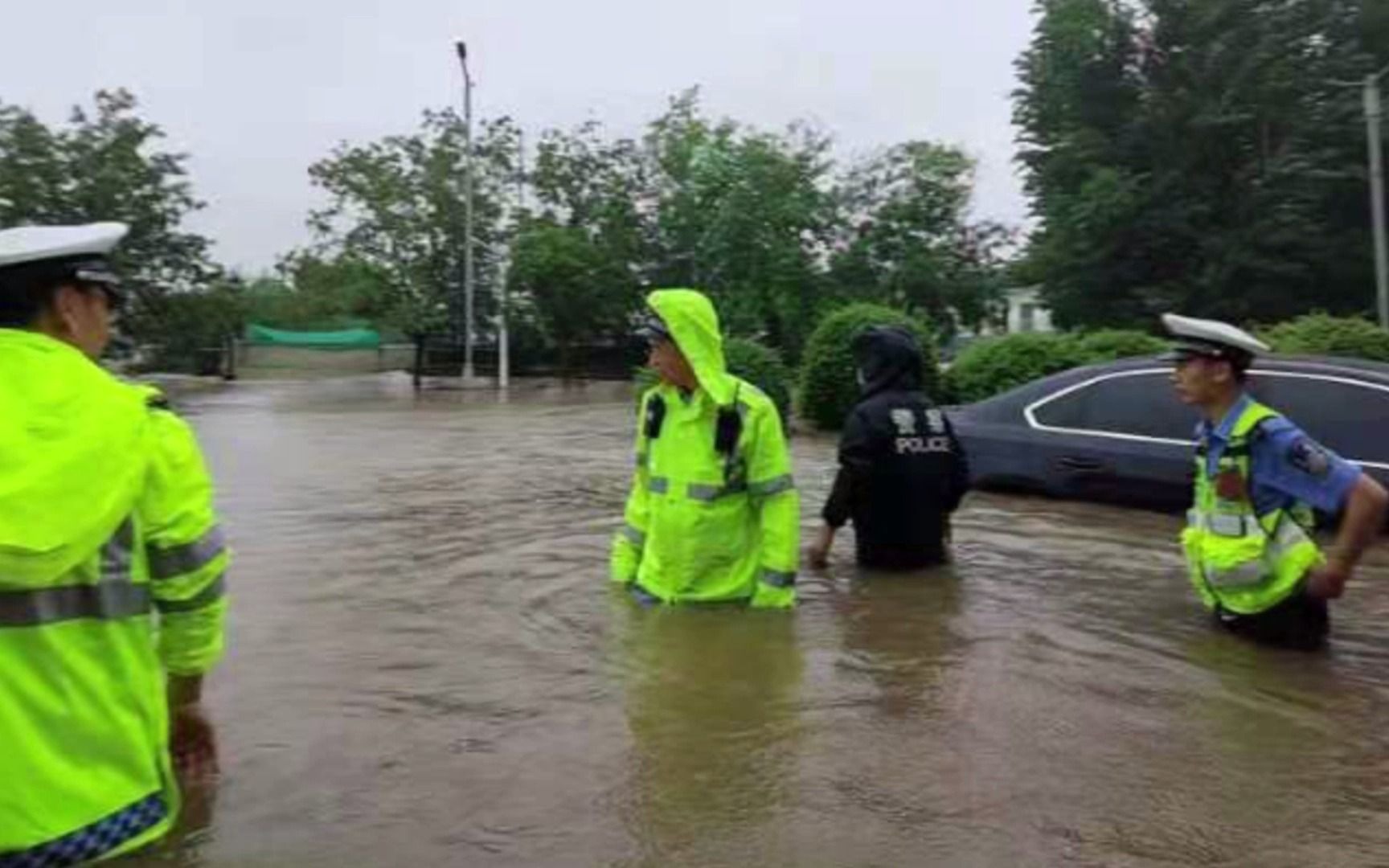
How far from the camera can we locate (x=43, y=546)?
2164 millimetres

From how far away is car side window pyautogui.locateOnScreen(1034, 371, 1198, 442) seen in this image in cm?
901

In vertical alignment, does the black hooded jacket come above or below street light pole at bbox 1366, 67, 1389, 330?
below

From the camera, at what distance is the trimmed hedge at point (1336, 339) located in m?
12.7

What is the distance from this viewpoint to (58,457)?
7.17 feet

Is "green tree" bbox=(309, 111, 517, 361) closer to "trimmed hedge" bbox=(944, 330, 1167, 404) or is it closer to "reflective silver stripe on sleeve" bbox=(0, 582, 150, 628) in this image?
"trimmed hedge" bbox=(944, 330, 1167, 404)

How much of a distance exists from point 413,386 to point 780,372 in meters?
21.2

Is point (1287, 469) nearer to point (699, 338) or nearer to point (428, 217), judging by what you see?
point (699, 338)

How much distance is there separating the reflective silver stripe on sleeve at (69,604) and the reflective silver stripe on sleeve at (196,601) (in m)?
0.11

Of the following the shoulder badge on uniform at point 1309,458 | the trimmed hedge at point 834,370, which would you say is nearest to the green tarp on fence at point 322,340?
the trimmed hedge at point 834,370

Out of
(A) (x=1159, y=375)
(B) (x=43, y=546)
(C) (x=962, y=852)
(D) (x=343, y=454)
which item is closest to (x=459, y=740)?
(C) (x=962, y=852)

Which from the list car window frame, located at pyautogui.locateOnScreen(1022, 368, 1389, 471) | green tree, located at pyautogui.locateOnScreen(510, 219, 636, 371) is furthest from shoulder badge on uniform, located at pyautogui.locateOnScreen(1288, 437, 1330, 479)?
green tree, located at pyautogui.locateOnScreen(510, 219, 636, 371)

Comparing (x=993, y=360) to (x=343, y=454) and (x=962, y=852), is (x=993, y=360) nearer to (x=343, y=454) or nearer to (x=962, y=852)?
(x=343, y=454)

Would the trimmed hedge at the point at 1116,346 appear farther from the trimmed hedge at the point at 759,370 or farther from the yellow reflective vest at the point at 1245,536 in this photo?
the yellow reflective vest at the point at 1245,536

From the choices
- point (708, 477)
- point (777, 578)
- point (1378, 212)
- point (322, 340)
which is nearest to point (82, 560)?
point (708, 477)
